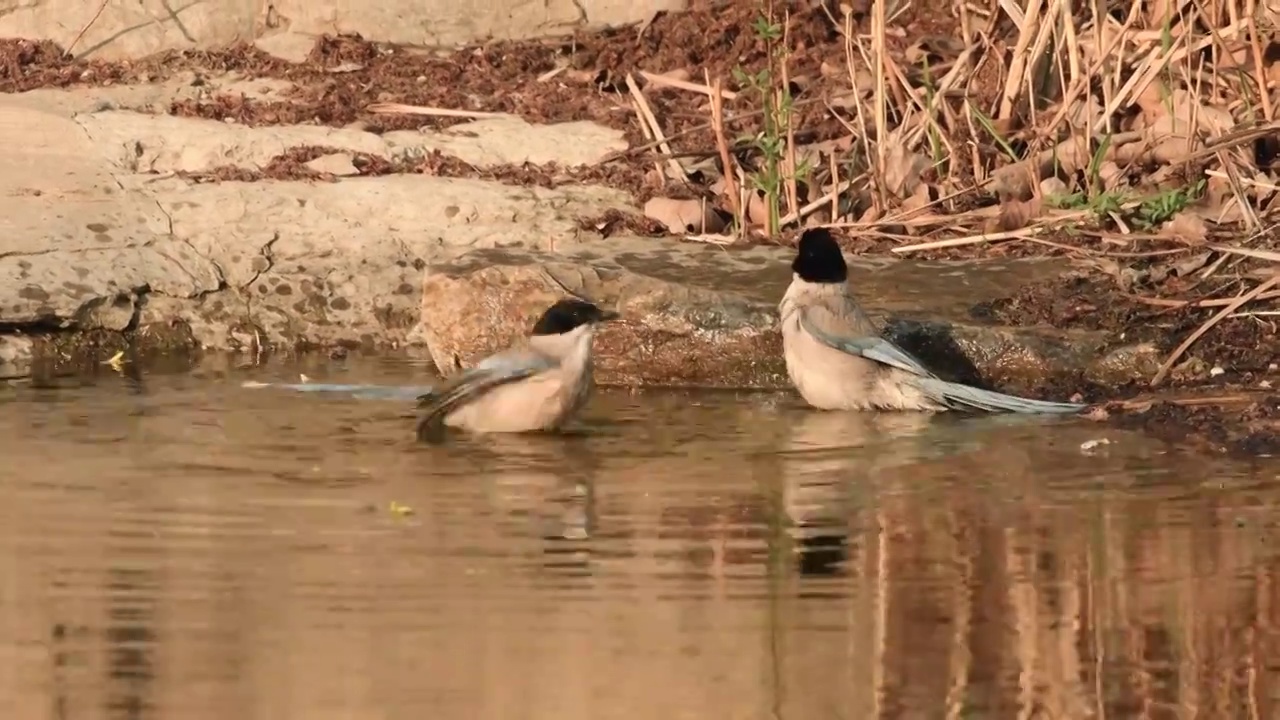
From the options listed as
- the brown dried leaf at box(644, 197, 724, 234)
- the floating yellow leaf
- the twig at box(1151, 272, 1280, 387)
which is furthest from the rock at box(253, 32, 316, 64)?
the twig at box(1151, 272, 1280, 387)

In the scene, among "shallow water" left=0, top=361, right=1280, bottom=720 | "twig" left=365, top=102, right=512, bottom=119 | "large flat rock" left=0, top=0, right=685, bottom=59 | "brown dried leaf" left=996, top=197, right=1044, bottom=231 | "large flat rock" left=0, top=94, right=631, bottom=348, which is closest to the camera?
"shallow water" left=0, top=361, right=1280, bottom=720

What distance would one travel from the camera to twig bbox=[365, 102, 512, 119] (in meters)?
11.6

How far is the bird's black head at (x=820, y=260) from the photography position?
28.1 ft

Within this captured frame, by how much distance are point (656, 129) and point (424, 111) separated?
1218 millimetres

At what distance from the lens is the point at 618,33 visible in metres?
12.8

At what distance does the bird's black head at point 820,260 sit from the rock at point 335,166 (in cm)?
306

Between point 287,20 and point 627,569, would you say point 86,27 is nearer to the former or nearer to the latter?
point 287,20

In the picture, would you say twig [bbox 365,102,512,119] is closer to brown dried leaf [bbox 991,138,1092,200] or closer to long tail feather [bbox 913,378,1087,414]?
brown dried leaf [bbox 991,138,1092,200]

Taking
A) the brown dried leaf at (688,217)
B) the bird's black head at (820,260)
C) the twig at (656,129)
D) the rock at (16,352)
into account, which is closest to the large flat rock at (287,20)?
the twig at (656,129)

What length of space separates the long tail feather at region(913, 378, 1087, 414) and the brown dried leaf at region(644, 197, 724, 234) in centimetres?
218

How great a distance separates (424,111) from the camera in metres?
11.7

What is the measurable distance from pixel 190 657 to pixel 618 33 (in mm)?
8328

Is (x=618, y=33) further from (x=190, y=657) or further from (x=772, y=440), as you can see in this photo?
(x=190, y=657)

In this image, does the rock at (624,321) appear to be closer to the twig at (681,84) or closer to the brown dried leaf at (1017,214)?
the brown dried leaf at (1017,214)
